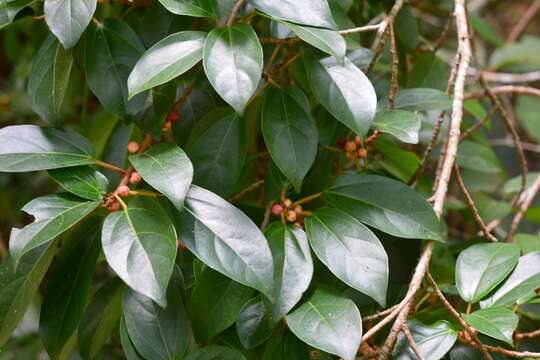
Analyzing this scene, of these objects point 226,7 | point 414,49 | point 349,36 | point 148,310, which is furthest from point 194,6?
point 414,49

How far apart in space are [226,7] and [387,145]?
1.12 ft

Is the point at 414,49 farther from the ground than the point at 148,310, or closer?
farther from the ground

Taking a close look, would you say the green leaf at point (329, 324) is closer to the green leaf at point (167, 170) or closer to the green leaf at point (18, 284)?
the green leaf at point (167, 170)

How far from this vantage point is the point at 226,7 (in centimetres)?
88

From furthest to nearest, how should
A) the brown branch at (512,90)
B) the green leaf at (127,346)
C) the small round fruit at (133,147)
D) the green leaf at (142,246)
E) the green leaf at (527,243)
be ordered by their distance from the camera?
the brown branch at (512,90), the green leaf at (527,243), the small round fruit at (133,147), the green leaf at (127,346), the green leaf at (142,246)

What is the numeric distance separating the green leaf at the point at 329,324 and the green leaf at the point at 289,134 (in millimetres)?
132

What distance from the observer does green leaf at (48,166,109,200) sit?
782 millimetres

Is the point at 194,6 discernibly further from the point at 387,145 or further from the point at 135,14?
the point at 387,145

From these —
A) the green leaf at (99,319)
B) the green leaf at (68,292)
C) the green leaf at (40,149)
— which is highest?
the green leaf at (40,149)

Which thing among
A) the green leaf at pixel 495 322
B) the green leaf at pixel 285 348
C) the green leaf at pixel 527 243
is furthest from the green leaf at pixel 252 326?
the green leaf at pixel 527 243

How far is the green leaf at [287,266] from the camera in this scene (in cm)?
76

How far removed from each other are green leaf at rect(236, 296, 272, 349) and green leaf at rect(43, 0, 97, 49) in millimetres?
349

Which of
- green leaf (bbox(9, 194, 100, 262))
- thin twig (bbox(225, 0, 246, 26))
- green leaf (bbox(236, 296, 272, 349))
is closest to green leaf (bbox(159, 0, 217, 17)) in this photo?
thin twig (bbox(225, 0, 246, 26))

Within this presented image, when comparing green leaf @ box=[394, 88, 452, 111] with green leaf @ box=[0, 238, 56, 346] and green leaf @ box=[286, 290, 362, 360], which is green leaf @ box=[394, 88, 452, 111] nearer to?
green leaf @ box=[286, 290, 362, 360]
